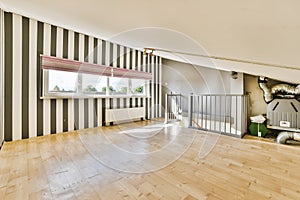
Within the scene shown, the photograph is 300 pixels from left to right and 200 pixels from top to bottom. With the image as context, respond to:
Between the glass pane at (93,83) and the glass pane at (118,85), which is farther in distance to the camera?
the glass pane at (118,85)

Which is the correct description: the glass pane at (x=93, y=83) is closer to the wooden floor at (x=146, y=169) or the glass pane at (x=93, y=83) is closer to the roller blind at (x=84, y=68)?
the roller blind at (x=84, y=68)

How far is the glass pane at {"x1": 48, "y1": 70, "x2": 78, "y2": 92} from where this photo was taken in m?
3.59

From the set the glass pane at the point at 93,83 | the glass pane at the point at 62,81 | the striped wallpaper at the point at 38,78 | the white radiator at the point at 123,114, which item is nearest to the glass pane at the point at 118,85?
the glass pane at the point at 93,83

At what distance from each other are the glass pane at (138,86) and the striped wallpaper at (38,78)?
3.27ft

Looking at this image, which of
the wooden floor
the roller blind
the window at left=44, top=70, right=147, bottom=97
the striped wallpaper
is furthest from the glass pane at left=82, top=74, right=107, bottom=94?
the wooden floor

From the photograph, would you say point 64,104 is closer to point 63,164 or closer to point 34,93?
point 34,93

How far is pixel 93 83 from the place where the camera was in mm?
4316

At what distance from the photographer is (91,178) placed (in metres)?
1.84

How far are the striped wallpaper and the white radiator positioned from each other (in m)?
0.17

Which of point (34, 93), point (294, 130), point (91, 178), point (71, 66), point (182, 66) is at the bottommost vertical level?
point (91, 178)

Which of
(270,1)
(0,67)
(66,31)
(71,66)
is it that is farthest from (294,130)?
(0,67)

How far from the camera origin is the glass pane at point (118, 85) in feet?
15.6

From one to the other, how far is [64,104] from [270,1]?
398 cm

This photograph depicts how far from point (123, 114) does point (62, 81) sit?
1867mm
